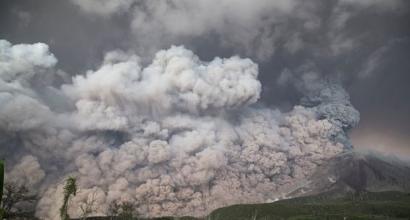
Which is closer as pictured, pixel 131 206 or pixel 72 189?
pixel 72 189

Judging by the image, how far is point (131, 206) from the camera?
15538 cm

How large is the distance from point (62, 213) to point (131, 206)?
246 feet

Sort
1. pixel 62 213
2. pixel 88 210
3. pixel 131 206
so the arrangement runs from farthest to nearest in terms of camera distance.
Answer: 1. pixel 131 206
2. pixel 88 210
3. pixel 62 213

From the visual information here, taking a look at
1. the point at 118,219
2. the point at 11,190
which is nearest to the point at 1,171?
the point at 11,190

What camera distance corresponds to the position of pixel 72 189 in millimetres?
85438

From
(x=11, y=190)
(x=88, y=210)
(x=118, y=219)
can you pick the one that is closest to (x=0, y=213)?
(x=88, y=210)

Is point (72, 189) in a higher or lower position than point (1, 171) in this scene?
higher

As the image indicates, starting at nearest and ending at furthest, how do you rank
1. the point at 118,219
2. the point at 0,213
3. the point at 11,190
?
the point at 0,213
the point at 11,190
the point at 118,219

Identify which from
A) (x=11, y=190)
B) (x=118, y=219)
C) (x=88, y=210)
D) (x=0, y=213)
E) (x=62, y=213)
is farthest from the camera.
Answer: (x=118, y=219)

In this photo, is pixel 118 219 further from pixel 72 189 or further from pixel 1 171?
pixel 1 171

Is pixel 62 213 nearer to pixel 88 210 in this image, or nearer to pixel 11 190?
pixel 88 210

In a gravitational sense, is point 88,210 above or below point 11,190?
below

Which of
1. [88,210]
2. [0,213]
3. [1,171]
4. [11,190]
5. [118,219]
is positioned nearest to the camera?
[1,171]

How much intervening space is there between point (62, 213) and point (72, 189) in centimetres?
555
